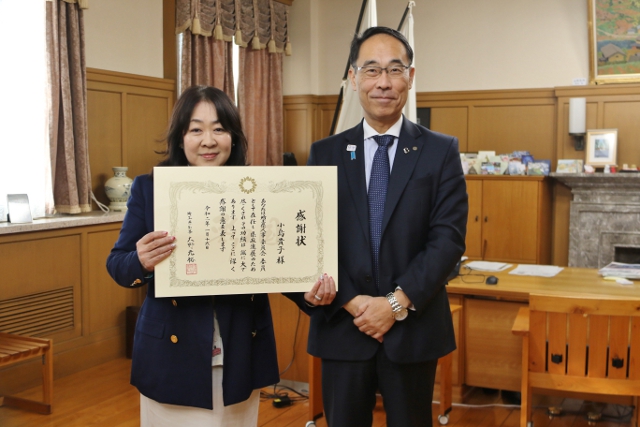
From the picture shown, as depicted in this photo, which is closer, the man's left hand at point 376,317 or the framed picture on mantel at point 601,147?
the man's left hand at point 376,317

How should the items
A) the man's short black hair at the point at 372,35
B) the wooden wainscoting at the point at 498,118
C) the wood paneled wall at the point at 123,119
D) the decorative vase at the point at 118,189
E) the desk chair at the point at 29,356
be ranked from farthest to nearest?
the wooden wainscoting at the point at 498,118, the wood paneled wall at the point at 123,119, the decorative vase at the point at 118,189, the desk chair at the point at 29,356, the man's short black hair at the point at 372,35

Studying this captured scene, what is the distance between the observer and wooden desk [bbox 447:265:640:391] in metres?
3.52

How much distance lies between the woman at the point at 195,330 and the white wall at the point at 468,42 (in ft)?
17.9

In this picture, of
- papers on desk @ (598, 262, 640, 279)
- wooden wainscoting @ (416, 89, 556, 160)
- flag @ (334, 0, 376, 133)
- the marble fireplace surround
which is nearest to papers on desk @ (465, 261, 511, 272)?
papers on desk @ (598, 262, 640, 279)

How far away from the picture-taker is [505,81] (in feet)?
21.8

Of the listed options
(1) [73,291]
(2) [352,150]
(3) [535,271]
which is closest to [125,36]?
(1) [73,291]

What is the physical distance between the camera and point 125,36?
5.21 m

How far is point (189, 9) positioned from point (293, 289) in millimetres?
4522

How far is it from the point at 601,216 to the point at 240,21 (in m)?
3.86

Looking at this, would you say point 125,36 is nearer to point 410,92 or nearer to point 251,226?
point 410,92

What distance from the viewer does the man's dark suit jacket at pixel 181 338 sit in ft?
5.48

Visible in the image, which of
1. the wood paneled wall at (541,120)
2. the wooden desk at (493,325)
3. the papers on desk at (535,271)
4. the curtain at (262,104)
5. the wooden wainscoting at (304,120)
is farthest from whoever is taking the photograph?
the wooden wainscoting at (304,120)

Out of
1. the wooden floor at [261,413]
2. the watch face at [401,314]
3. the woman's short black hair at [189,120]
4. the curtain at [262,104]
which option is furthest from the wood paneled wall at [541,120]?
the woman's short black hair at [189,120]

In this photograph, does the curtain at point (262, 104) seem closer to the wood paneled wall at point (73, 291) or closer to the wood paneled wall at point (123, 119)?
the wood paneled wall at point (123, 119)
